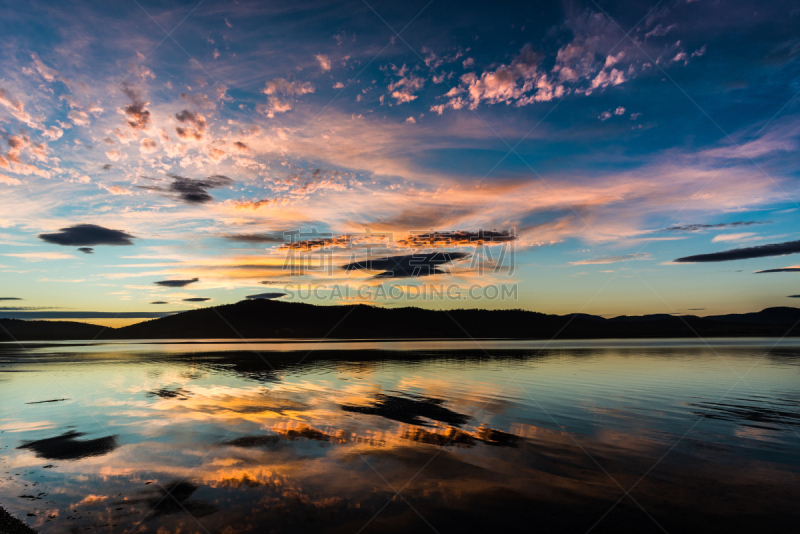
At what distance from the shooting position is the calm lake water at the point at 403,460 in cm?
677

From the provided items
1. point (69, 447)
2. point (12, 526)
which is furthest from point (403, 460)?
point (69, 447)

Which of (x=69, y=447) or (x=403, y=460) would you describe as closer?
(x=403, y=460)

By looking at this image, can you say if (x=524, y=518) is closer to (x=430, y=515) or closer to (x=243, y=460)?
(x=430, y=515)

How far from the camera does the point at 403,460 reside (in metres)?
9.75

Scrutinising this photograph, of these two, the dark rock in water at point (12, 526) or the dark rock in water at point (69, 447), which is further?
the dark rock in water at point (69, 447)

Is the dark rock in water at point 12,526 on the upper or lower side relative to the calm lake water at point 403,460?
upper

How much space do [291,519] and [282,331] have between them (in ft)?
553

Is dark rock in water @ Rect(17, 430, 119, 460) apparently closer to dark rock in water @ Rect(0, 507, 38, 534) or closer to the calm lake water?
the calm lake water

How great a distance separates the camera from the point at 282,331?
166000mm

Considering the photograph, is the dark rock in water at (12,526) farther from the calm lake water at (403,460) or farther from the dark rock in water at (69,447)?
the dark rock in water at (69,447)

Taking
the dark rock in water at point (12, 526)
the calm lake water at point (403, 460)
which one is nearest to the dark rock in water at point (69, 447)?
the calm lake water at point (403, 460)

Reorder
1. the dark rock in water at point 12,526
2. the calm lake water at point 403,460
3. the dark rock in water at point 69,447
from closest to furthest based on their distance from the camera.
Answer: the dark rock in water at point 12,526
the calm lake water at point 403,460
the dark rock in water at point 69,447

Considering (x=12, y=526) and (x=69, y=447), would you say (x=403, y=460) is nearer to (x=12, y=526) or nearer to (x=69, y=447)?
(x=12, y=526)

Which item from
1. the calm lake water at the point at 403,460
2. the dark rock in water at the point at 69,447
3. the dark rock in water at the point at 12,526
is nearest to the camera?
the dark rock in water at the point at 12,526
